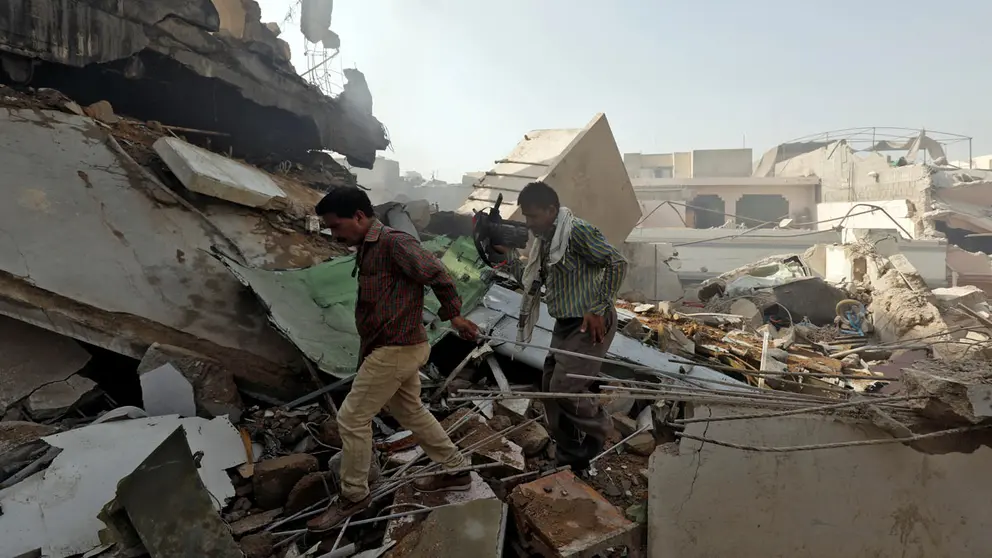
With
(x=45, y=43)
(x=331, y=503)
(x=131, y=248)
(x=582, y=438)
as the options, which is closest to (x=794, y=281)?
A: (x=582, y=438)

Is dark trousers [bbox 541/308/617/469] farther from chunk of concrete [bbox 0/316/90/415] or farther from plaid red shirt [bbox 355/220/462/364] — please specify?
chunk of concrete [bbox 0/316/90/415]

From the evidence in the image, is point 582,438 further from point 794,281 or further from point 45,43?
point 794,281

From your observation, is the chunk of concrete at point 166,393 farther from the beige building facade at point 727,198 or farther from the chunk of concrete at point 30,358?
the beige building facade at point 727,198

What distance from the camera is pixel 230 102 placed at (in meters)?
8.03

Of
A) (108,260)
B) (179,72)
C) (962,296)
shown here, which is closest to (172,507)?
(108,260)

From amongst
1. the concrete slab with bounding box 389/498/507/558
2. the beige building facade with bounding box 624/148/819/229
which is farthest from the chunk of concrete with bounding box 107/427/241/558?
the beige building facade with bounding box 624/148/819/229

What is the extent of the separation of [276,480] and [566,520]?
152cm

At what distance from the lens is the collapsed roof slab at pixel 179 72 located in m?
5.38

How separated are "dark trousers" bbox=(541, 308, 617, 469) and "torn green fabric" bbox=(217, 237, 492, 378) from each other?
1.43m

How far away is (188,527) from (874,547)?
242 cm

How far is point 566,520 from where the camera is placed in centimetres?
232

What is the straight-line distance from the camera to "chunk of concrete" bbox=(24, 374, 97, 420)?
3115 mm

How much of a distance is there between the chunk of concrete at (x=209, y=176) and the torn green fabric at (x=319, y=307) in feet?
3.70

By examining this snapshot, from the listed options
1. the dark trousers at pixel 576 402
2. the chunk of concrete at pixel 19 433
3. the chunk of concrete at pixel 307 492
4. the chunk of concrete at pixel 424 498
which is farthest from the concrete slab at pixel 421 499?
the chunk of concrete at pixel 19 433
